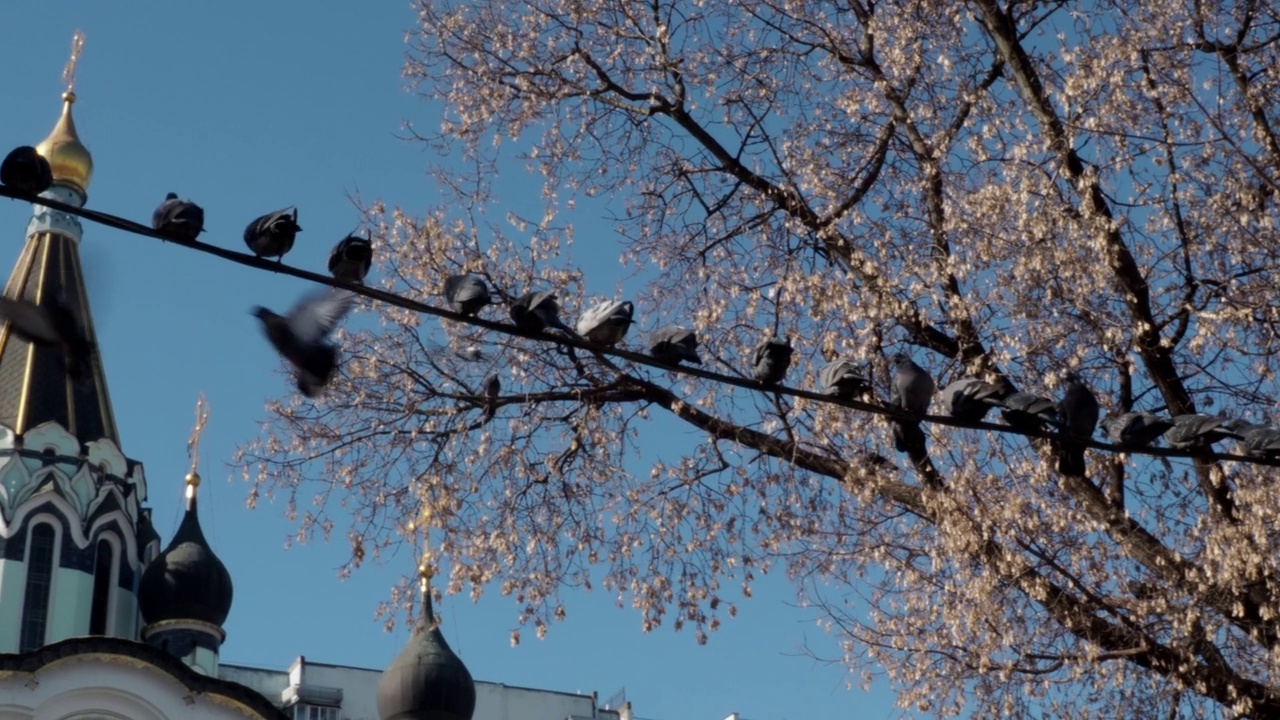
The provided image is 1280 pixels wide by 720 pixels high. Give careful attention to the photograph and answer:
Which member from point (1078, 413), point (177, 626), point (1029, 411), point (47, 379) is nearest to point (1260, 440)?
point (1078, 413)

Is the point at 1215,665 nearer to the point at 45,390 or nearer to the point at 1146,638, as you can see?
the point at 1146,638

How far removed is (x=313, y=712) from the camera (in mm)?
32969

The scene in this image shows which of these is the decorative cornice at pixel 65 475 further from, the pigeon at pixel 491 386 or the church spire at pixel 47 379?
the pigeon at pixel 491 386

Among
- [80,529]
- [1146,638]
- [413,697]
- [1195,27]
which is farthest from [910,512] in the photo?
[80,529]

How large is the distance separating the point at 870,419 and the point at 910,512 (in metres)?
0.65

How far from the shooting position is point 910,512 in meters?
13.7

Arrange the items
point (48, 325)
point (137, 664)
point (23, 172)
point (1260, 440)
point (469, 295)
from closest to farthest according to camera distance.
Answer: point (23, 172), point (469, 295), point (48, 325), point (1260, 440), point (137, 664)

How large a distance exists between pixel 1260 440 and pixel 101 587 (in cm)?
2213

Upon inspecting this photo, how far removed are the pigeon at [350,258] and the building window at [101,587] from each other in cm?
2109

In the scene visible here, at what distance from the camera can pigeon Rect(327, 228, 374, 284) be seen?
9344 mm

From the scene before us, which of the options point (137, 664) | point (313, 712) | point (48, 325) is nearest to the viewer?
point (48, 325)

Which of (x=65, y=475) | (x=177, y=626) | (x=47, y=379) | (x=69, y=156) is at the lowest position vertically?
(x=177, y=626)

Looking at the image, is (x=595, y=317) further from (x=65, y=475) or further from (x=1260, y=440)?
(x=65, y=475)

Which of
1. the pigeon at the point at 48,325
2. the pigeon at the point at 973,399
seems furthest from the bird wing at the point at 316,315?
the pigeon at the point at 973,399
